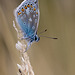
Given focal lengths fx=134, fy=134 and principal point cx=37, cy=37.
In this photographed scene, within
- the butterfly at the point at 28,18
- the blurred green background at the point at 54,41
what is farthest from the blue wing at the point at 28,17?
the blurred green background at the point at 54,41

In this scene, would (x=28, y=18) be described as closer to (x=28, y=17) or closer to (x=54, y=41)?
(x=28, y=17)

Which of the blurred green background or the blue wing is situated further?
the blurred green background

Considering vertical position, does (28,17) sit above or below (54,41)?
above

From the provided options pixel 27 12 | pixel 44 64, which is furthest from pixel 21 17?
pixel 44 64

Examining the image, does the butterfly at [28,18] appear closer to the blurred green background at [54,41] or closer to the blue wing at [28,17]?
the blue wing at [28,17]

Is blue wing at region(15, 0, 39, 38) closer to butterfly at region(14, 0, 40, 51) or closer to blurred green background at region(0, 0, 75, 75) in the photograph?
butterfly at region(14, 0, 40, 51)

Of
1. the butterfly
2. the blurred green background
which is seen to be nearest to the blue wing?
the butterfly

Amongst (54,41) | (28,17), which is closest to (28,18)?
(28,17)

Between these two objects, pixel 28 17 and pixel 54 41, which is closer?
pixel 28 17
